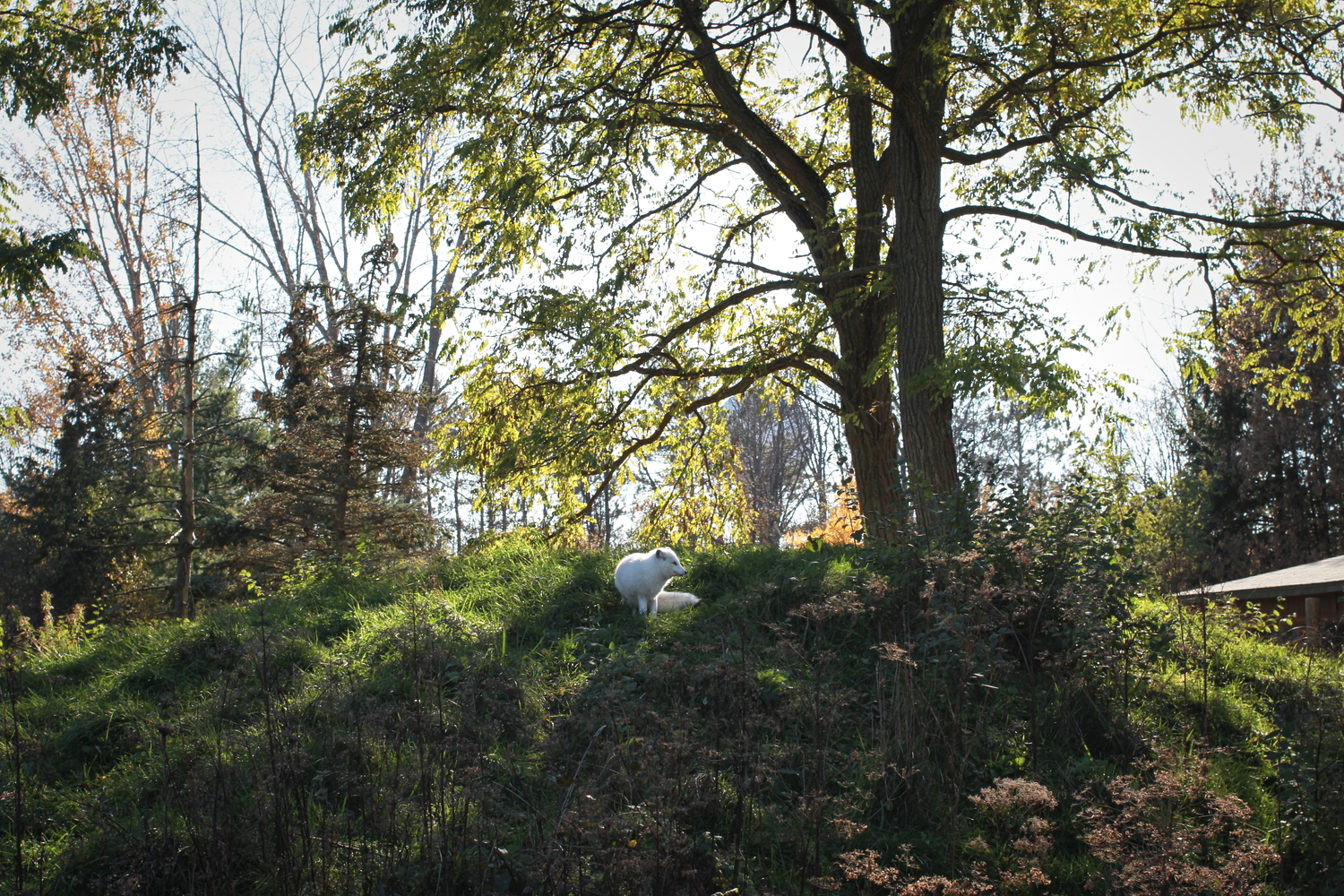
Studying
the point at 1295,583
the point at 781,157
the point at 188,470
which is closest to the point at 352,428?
the point at 188,470

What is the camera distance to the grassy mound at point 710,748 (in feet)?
12.4

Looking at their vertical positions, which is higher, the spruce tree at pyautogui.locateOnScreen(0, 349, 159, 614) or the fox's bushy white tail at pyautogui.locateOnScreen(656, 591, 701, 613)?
the spruce tree at pyautogui.locateOnScreen(0, 349, 159, 614)

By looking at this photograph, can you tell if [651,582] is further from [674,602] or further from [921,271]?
[921,271]

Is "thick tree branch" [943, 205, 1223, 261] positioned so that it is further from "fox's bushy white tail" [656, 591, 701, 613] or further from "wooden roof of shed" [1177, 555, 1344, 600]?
"fox's bushy white tail" [656, 591, 701, 613]

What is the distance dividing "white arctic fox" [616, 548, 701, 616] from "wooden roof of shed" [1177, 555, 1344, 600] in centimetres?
776

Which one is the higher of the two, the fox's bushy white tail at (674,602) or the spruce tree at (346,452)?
the spruce tree at (346,452)

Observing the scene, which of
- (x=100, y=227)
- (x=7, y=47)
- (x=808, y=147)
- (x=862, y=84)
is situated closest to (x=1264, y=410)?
(x=808, y=147)

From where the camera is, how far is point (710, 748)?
444 centimetres

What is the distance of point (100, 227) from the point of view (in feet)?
90.8

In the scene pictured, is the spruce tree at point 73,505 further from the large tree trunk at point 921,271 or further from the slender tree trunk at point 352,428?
the large tree trunk at point 921,271

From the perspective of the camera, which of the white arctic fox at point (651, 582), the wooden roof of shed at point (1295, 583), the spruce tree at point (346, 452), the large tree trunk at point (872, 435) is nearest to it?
the white arctic fox at point (651, 582)

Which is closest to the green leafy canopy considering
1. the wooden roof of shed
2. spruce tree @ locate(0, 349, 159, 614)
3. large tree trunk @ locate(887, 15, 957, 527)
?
large tree trunk @ locate(887, 15, 957, 527)

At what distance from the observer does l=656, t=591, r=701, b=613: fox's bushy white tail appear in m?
7.08

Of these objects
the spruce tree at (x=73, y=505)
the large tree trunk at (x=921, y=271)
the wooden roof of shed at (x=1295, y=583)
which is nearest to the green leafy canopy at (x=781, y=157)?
the large tree trunk at (x=921, y=271)
